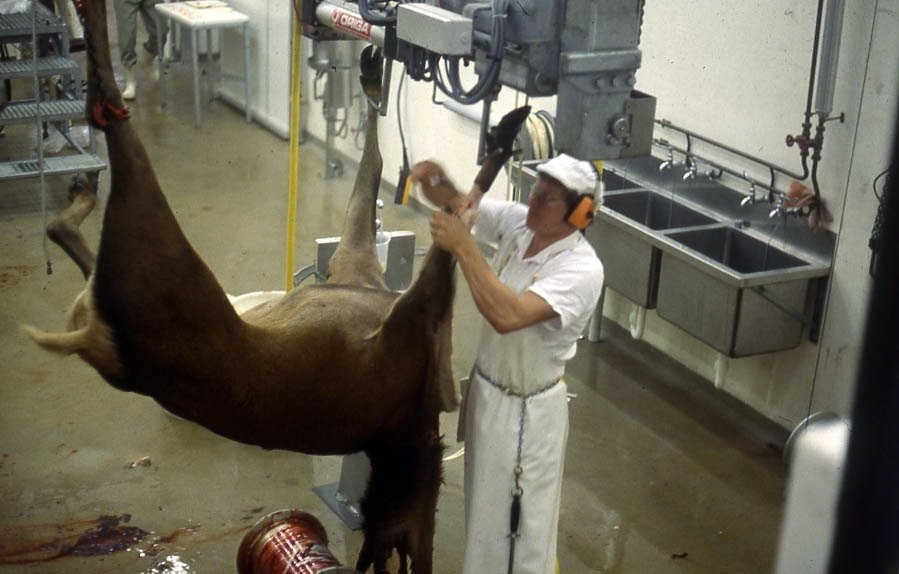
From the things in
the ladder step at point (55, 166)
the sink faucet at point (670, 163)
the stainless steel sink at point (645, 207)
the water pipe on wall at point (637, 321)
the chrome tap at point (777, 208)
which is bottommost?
the water pipe on wall at point (637, 321)

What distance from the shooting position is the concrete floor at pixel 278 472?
427 cm

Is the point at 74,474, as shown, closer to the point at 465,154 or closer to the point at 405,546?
the point at 405,546

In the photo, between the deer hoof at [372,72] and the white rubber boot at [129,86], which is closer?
the deer hoof at [372,72]

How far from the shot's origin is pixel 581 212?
307cm

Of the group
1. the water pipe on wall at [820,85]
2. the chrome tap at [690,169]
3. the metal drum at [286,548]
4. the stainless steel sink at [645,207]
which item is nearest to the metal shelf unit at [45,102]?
the stainless steel sink at [645,207]

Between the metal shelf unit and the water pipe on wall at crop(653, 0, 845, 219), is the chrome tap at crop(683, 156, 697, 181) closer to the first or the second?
the water pipe on wall at crop(653, 0, 845, 219)

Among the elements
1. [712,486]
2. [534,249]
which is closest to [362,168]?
[534,249]

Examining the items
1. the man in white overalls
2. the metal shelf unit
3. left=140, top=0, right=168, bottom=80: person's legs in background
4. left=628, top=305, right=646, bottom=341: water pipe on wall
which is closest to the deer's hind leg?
the man in white overalls

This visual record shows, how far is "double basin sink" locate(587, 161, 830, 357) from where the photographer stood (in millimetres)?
4730

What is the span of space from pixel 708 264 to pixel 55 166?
4612mm

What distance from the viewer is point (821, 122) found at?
4.52m

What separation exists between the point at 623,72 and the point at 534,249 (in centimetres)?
78

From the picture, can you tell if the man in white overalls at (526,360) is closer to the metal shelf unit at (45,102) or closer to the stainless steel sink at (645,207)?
the stainless steel sink at (645,207)

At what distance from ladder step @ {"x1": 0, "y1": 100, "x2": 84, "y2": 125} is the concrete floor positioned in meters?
1.09
